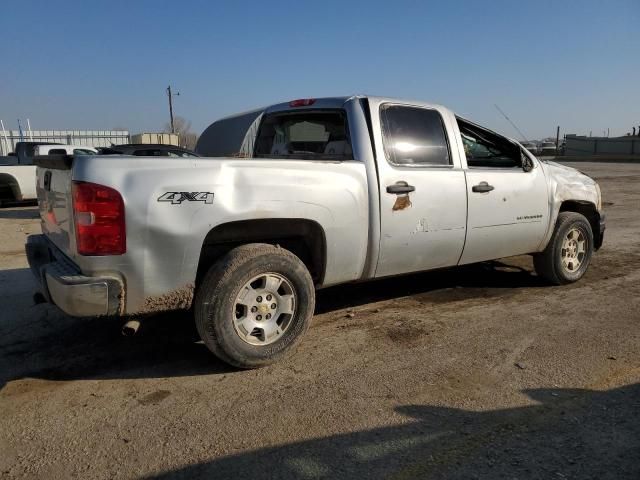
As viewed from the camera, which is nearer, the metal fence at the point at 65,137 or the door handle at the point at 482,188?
the door handle at the point at 482,188

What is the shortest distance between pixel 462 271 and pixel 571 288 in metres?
1.30

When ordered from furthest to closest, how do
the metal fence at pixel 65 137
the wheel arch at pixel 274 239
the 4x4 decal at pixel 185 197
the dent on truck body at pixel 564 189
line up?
1. the metal fence at pixel 65 137
2. the dent on truck body at pixel 564 189
3. the wheel arch at pixel 274 239
4. the 4x4 decal at pixel 185 197

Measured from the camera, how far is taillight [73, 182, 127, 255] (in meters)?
3.06

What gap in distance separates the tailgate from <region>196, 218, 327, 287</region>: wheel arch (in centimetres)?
86

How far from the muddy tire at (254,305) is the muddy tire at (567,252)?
316cm

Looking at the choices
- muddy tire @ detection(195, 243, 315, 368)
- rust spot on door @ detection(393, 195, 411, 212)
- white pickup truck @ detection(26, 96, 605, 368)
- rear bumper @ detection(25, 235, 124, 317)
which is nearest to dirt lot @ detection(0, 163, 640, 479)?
muddy tire @ detection(195, 243, 315, 368)

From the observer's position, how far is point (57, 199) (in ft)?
11.7

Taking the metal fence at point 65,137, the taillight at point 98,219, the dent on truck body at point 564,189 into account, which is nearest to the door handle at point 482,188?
the dent on truck body at point 564,189

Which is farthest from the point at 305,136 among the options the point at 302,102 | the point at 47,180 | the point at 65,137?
the point at 65,137

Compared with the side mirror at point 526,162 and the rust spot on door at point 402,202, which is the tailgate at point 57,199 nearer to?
the rust spot on door at point 402,202

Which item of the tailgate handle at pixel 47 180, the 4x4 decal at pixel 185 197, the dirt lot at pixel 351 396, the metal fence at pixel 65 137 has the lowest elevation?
the dirt lot at pixel 351 396

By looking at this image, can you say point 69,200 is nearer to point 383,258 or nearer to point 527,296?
point 383,258

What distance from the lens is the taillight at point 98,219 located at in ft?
10.0

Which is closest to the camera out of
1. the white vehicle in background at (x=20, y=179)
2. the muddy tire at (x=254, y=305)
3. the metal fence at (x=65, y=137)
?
the muddy tire at (x=254, y=305)
